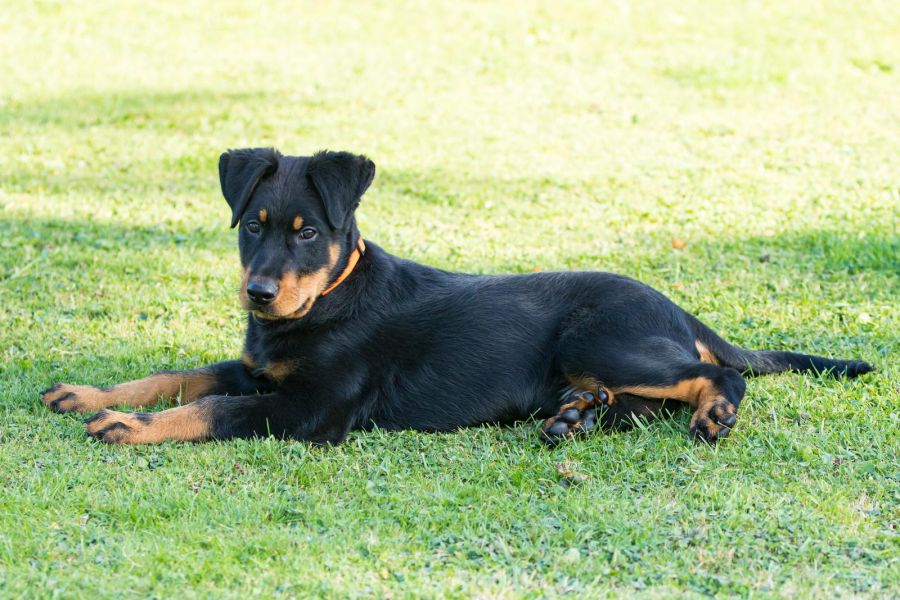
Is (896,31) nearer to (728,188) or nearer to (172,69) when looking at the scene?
(728,188)

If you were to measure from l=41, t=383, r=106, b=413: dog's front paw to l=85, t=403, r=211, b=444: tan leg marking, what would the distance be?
1.29ft

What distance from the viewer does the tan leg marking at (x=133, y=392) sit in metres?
5.37

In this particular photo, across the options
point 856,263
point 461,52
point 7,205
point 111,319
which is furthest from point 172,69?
point 856,263

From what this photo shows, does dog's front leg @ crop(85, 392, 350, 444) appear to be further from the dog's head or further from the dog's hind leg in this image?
the dog's hind leg

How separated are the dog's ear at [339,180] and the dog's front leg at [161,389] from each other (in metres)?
1.00

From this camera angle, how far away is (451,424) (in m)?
5.30

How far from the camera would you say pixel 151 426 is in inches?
193

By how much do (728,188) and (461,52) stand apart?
6469 mm

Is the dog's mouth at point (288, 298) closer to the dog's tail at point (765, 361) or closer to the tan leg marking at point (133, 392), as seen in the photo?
the tan leg marking at point (133, 392)

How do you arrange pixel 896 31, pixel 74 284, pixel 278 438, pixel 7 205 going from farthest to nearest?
1. pixel 896 31
2. pixel 7 205
3. pixel 74 284
4. pixel 278 438

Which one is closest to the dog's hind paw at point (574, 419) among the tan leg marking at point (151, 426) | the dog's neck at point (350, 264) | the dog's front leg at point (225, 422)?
the dog's front leg at point (225, 422)

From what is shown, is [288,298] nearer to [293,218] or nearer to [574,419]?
[293,218]

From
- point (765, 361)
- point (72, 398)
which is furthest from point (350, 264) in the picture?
point (765, 361)

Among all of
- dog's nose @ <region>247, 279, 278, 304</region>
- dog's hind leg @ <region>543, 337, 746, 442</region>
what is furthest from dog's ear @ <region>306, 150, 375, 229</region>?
dog's hind leg @ <region>543, 337, 746, 442</region>
